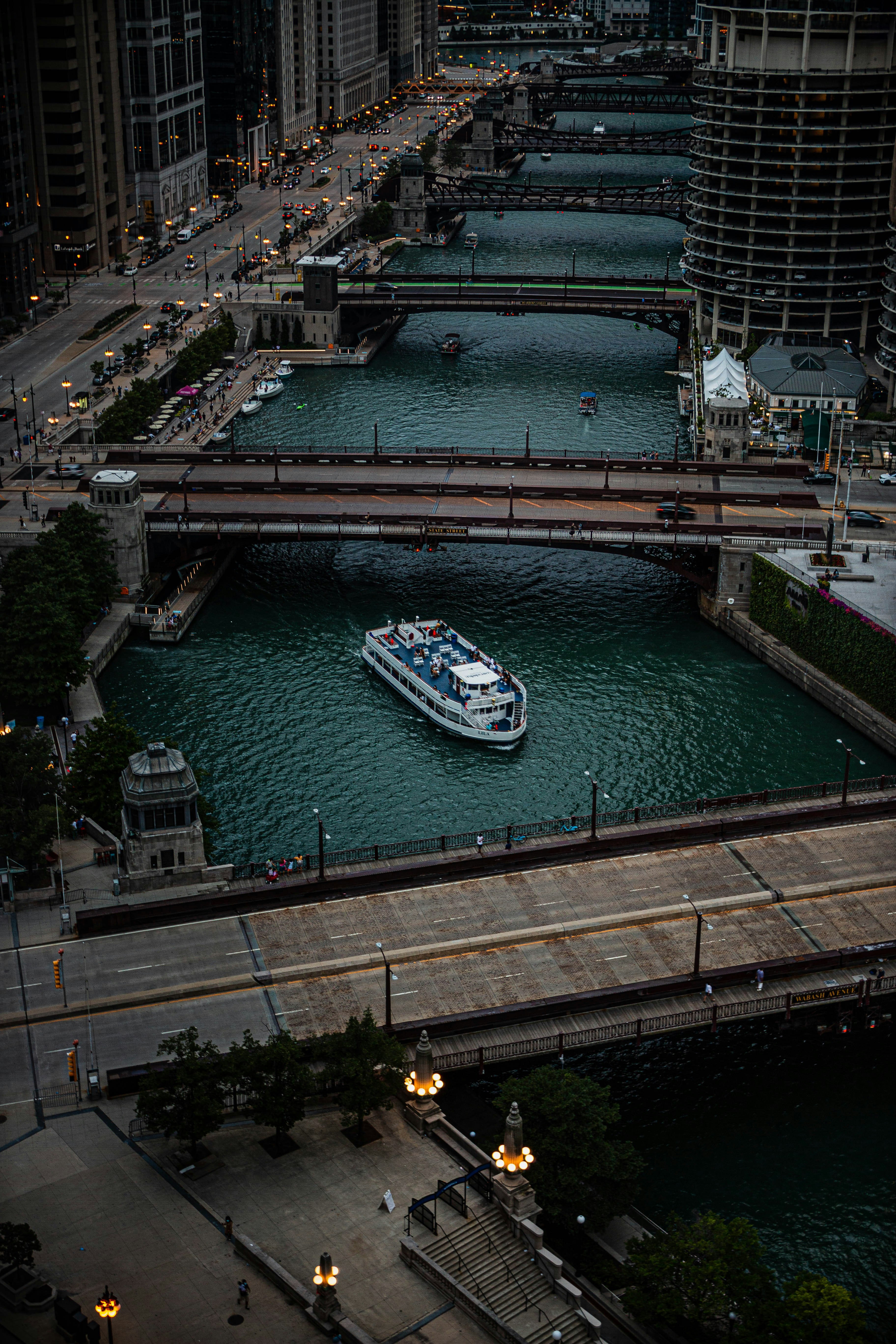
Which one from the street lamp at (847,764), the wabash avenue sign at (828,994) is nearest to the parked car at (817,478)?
the street lamp at (847,764)

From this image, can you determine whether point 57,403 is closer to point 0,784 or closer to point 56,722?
point 56,722

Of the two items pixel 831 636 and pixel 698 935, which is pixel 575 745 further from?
pixel 698 935

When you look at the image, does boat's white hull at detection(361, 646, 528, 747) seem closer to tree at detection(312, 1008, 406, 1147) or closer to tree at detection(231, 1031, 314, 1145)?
tree at detection(312, 1008, 406, 1147)

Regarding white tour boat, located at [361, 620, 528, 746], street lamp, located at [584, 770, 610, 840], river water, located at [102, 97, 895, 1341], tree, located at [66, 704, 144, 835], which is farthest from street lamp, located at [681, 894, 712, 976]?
tree, located at [66, 704, 144, 835]

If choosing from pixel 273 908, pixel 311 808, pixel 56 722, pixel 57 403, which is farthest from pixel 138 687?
pixel 57 403

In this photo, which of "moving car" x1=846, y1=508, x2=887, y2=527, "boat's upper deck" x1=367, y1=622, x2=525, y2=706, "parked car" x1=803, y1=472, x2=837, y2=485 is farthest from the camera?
"parked car" x1=803, y1=472, x2=837, y2=485

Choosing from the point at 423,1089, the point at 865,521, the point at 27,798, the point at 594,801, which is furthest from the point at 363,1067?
the point at 865,521
